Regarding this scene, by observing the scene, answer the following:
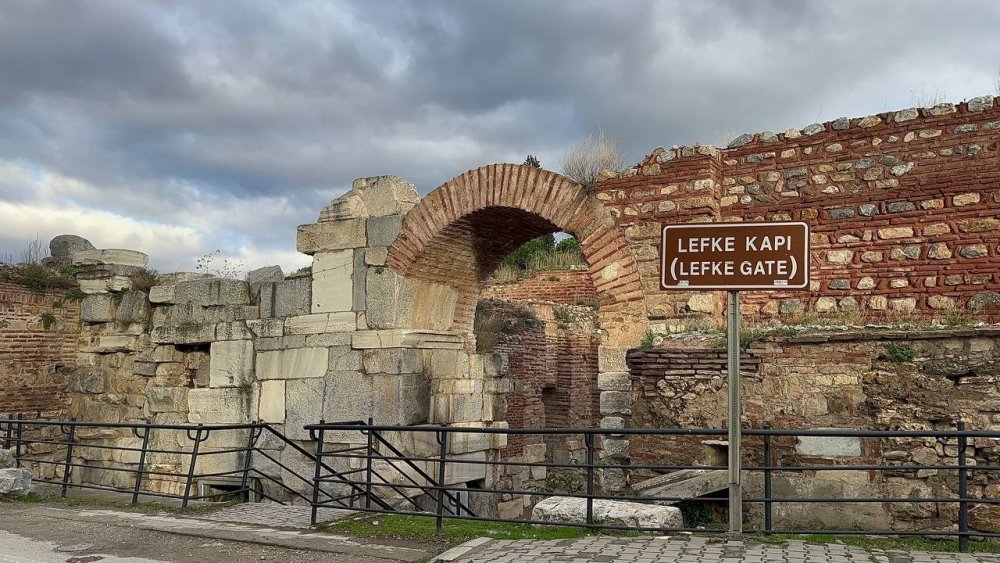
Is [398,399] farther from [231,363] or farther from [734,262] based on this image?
[734,262]

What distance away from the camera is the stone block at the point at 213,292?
33.9ft

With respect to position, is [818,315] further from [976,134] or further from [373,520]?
[373,520]

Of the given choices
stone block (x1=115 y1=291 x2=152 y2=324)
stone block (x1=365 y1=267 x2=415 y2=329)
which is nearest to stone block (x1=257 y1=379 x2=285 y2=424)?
stone block (x1=365 y1=267 x2=415 y2=329)

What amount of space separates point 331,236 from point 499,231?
204 centimetres

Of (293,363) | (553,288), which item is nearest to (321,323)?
(293,363)

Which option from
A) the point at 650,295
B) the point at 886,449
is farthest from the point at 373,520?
the point at 886,449

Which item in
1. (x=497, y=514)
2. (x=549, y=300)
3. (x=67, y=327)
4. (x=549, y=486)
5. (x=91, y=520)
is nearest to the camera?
(x=91, y=520)

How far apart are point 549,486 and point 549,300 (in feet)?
16.4

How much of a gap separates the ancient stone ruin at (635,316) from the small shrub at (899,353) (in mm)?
27

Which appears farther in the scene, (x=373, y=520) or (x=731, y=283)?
(x=373, y=520)

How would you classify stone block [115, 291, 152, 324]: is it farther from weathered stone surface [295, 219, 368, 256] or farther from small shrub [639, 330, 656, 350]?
small shrub [639, 330, 656, 350]

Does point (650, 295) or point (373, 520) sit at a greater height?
point (650, 295)

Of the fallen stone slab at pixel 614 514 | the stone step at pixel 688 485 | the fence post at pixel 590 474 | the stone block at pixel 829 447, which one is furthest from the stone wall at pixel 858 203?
the fence post at pixel 590 474

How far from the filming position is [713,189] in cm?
791
